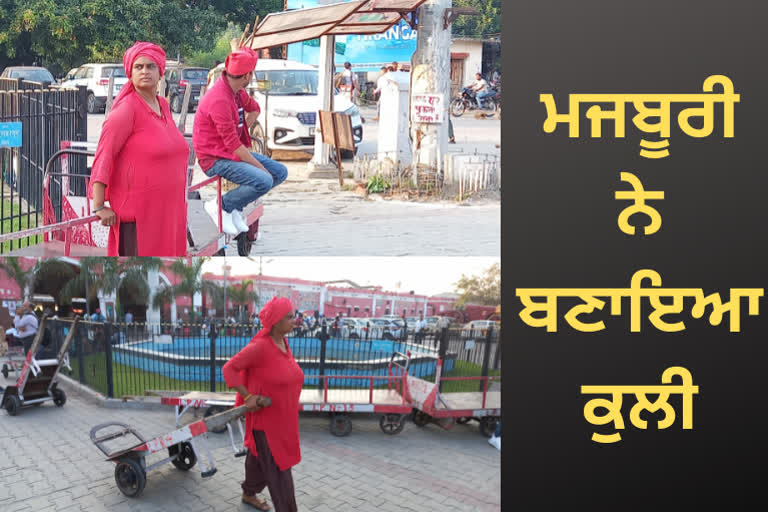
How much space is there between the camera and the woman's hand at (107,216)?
125 inches

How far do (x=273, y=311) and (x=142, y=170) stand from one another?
0.88 meters

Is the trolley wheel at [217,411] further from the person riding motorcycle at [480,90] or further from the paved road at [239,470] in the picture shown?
the person riding motorcycle at [480,90]

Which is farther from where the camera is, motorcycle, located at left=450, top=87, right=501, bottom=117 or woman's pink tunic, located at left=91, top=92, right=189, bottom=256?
motorcycle, located at left=450, top=87, right=501, bottom=117

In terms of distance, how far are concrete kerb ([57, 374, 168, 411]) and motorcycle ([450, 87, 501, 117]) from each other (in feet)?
71.3

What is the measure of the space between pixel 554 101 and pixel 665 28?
1.07 ft

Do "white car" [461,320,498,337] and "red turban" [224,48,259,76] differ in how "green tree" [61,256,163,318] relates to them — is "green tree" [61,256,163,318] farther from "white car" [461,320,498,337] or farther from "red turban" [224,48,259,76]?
"red turban" [224,48,259,76]

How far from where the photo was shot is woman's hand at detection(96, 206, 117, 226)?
318cm

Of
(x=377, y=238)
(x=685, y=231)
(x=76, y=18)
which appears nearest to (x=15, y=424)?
(x=685, y=231)

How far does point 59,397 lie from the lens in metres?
3.03

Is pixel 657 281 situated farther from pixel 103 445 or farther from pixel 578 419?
pixel 103 445

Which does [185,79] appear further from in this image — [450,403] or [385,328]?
[450,403]

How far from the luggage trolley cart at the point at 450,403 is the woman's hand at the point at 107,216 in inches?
50.7

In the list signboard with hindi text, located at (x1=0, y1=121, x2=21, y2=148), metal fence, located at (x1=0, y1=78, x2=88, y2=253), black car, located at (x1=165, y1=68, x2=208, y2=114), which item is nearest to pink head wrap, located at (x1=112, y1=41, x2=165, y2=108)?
signboard with hindi text, located at (x1=0, y1=121, x2=21, y2=148)

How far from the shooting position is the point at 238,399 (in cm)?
296
